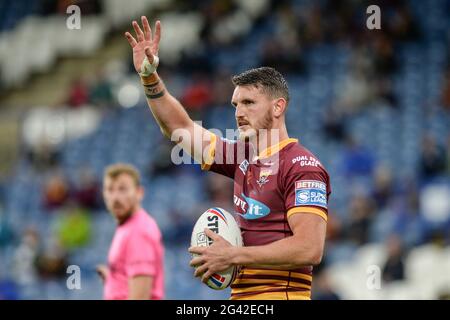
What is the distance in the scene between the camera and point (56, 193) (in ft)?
50.2

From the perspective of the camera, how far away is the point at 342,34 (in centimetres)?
1598

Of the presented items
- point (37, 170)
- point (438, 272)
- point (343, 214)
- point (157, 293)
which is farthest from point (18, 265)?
point (157, 293)

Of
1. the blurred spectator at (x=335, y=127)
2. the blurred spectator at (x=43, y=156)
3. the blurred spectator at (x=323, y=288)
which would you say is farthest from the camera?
the blurred spectator at (x=43, y=156)

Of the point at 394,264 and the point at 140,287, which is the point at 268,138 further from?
the point at 394,264

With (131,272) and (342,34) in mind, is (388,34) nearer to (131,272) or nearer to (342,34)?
(342,34)

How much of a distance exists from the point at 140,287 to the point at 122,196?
34.2 inches

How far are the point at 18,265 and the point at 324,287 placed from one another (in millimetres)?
5292

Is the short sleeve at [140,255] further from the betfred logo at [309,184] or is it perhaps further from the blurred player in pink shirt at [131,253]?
the betfred logo at [309,184]

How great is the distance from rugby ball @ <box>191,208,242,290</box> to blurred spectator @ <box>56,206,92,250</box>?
9476 millimetres

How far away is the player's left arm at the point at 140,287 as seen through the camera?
6.26 metres

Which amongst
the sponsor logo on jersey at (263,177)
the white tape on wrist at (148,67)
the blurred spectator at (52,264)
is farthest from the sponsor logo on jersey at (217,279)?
the blurred spectator at (52,264)

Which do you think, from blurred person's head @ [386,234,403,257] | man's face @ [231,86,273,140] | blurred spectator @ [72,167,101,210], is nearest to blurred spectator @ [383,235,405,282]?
blurred person's head @ [386,234,403,257]

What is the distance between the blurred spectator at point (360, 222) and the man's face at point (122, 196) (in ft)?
18.0

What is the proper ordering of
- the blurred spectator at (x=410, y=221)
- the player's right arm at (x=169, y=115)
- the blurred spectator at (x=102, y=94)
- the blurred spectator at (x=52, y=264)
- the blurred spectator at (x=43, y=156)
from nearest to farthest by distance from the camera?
the player's right arm at (x=169, y=115) < the blurred spectator at (x=410, y=221) < the blurred spectator at (x=52, y=264) < the blurred spectator at (x=43, y=156) < the blurred spectator at (x=102, y=94)
